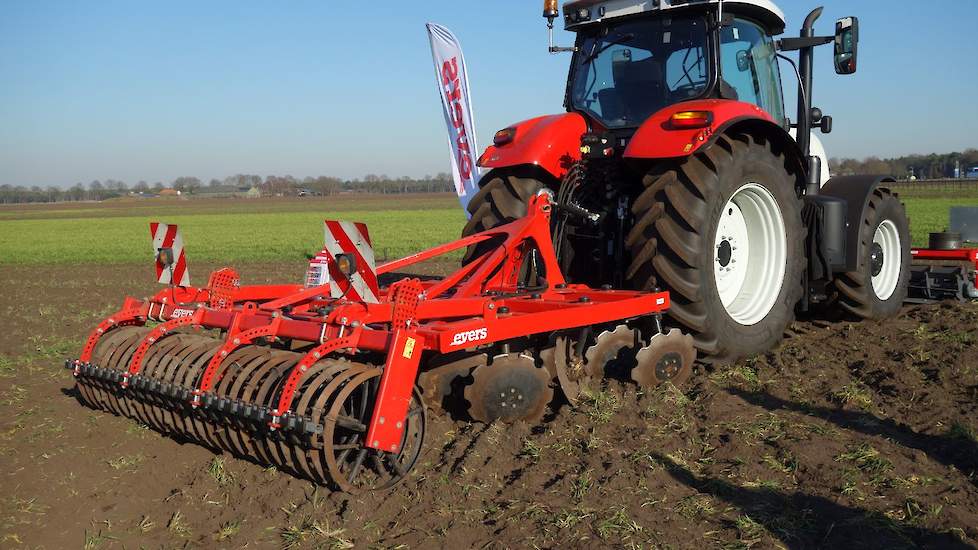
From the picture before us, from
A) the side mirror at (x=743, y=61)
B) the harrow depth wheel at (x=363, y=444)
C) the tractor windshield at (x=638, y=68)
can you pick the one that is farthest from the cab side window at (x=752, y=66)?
the harrow depth wheel at (x=363, y=444)

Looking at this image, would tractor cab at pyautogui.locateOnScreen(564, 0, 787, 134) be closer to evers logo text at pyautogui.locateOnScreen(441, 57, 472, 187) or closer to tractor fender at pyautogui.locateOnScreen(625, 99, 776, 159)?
tractor fender at pyautogui.locateOnScreen(625, 99, 776, 159)

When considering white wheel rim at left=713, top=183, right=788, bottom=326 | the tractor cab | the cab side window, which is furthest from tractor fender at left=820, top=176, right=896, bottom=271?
white wheel rim at left=713, top=183, right=788, bottom=326

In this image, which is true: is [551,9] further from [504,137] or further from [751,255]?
[751,255]

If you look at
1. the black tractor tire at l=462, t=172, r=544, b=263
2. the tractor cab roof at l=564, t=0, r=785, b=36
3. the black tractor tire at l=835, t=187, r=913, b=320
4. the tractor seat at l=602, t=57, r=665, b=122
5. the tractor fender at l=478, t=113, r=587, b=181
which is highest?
the tractor cab roof at l=564, t=0, r=785, b=36

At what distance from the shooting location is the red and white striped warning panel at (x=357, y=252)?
373cm

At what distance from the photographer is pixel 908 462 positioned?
133 inches

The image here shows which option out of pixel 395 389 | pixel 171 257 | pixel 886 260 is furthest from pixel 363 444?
pixel 886 260

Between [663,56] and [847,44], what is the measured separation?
1257 mm

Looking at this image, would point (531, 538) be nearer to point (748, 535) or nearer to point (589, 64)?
point (748, 535)

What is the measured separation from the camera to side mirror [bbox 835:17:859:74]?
556 centimetres

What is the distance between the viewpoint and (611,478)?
3.38 metres

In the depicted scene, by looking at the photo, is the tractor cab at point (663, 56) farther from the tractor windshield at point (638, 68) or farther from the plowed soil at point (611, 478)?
the plowed soil at point (611, 478)

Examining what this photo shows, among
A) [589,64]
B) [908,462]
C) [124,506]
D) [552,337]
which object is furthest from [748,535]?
[589,64]

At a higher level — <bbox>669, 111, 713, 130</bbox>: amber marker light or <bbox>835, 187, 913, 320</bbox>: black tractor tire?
<bbox>669, 111, 713, 130</bbox>: amber marker light
